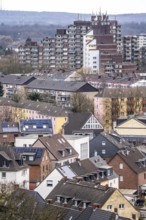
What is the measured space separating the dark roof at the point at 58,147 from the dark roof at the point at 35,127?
5.53 m

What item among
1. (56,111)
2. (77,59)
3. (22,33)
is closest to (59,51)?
(77,59)

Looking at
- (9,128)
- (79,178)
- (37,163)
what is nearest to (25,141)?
(37,163)

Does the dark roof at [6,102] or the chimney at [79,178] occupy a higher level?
the chimney at [79,178]

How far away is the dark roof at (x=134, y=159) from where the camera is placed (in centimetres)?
2625

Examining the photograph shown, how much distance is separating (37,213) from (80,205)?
3091mm

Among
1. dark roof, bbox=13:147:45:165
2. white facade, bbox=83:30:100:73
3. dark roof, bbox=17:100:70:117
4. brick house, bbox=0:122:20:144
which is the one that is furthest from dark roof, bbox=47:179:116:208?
white facade, bbox=83:30:100:73

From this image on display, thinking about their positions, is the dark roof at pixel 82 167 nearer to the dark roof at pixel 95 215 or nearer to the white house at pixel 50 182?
the white house at pixel 50 182

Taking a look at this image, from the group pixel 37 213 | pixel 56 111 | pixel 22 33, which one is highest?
pixel 37 213

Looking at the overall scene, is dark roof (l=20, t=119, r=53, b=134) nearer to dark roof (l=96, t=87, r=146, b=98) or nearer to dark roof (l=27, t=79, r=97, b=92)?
dark roof (l=96, t=87, r=146, b=98)

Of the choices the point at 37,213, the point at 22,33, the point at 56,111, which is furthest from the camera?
the point at 22,33

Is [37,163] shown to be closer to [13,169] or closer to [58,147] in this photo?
[13,169]

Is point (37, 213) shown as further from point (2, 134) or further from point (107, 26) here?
point (107, 26)

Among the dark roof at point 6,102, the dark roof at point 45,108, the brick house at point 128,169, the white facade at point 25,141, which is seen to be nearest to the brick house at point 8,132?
the white facade at point 25,141

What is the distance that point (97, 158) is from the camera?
26.7 m
